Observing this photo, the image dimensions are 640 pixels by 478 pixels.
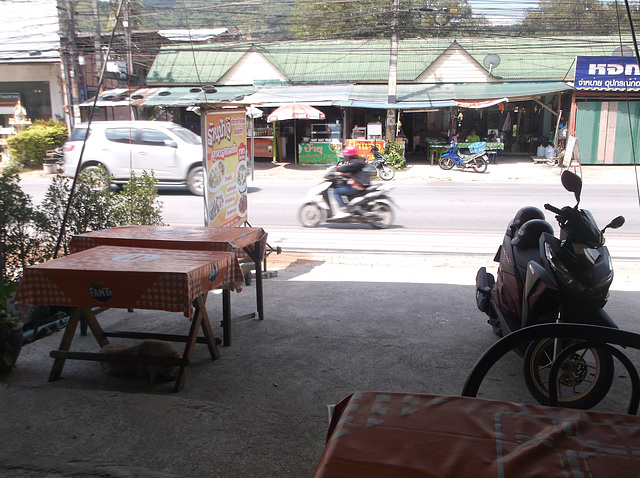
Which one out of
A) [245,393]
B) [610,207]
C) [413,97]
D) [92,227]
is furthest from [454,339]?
[413,97]

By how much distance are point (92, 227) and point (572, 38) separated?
→ 24875 mm

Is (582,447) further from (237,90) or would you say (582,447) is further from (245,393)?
(237,90)

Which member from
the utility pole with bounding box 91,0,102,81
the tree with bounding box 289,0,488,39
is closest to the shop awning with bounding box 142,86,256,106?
the utility pole with bounding box 91,0,102,81

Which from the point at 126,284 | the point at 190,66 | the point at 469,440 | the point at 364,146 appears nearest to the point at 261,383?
the point at 126,284

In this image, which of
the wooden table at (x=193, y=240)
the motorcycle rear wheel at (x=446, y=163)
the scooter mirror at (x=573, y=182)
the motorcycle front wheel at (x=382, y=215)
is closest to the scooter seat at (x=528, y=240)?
the scooter mirror at (x=573, y=182)

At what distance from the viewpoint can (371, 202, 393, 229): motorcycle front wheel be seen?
1135 centimetres

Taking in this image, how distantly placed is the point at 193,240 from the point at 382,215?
7.18 metres

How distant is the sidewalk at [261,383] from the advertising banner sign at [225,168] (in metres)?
1.14

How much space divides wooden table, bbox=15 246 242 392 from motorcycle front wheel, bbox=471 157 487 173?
17.5 metres

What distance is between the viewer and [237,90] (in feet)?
81.3

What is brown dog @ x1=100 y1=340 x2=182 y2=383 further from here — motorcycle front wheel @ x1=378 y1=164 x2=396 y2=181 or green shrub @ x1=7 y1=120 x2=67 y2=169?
green shrub @ x1=7 y1=120 x2=67 y2=169

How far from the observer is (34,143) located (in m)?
21.8

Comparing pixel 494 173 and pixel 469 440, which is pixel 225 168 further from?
pixel 494 173

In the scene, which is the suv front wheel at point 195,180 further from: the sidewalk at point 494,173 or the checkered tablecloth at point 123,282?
the checkered tablecloth at point 123,282
